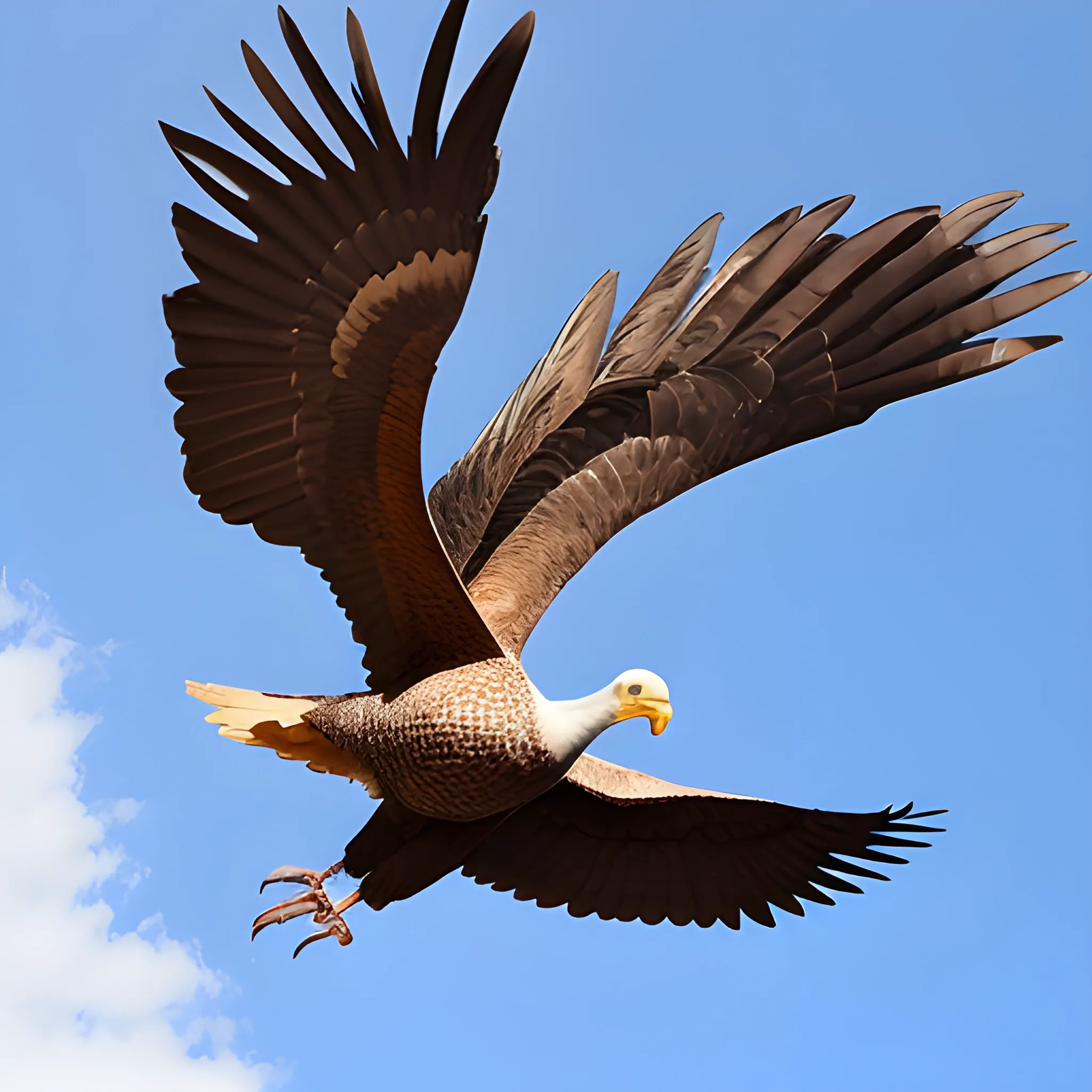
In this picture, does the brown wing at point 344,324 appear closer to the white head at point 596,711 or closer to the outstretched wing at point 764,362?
the white head at point 596,711

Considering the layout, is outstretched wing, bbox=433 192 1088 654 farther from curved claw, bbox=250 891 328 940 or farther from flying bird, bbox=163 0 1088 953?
curved claw, bbox=250 891 328 940

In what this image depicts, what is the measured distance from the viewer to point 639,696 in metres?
5.54

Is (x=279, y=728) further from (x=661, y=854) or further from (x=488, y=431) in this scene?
(x=488, y=431)

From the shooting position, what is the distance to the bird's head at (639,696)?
217 inches

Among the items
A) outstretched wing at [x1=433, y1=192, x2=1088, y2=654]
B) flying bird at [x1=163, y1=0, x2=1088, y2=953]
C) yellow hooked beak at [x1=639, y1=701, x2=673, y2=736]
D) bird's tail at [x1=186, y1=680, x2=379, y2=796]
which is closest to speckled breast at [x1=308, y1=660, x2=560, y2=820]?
flying bird at [x1=163, y1=0, x2=1088, y2=953]

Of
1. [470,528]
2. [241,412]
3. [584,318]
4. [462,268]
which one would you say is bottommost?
[462,268]

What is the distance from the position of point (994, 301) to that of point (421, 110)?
337 centimetres

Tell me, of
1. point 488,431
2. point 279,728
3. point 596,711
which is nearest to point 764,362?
point 488,431

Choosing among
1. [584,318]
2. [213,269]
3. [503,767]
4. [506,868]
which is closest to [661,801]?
[506,868]

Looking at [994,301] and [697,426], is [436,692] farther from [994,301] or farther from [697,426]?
[994,301]

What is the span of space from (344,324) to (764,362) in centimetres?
282

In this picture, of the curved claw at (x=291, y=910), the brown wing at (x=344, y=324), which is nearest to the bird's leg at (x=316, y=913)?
the curved claw at (x=291, y=910)

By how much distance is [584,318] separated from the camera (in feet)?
24.6

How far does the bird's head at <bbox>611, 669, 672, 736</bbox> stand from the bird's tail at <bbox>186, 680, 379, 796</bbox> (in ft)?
3.60
